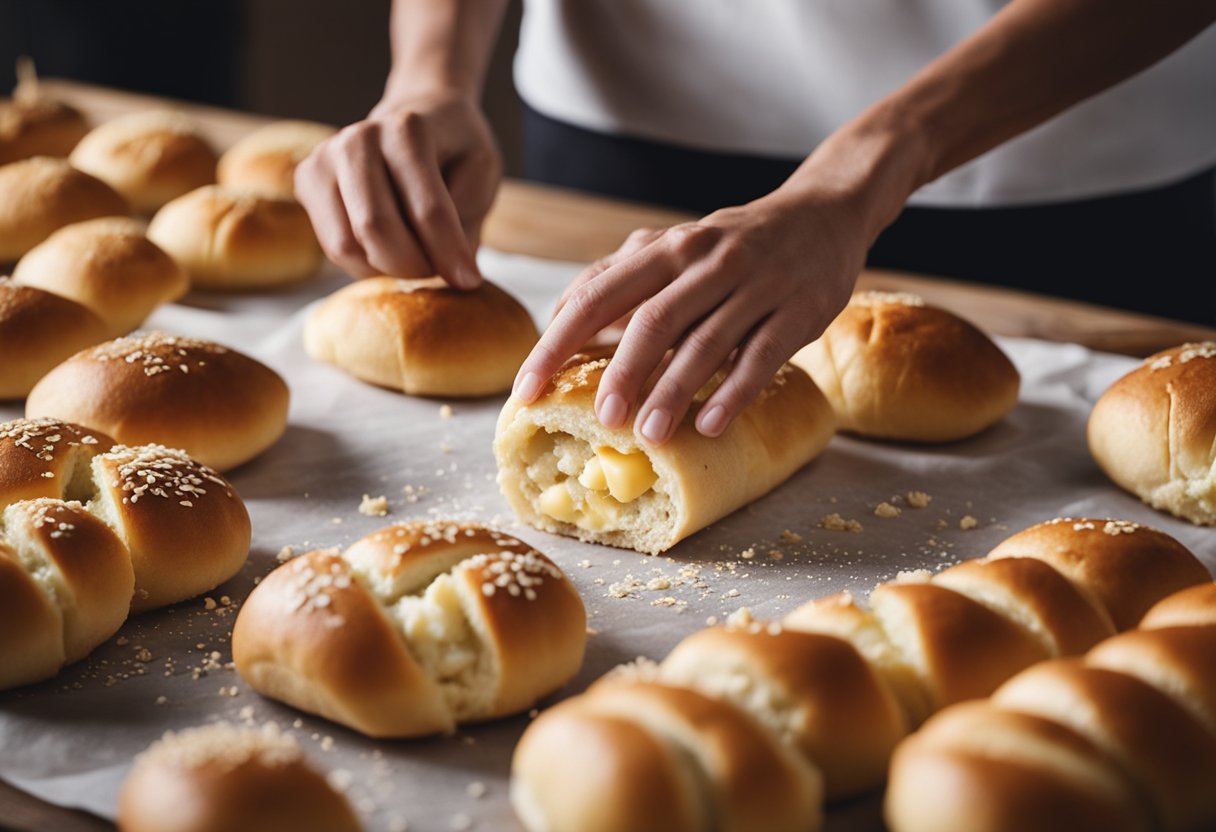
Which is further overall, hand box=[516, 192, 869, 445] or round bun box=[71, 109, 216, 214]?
round bun box=[71, 109, 216, 214]

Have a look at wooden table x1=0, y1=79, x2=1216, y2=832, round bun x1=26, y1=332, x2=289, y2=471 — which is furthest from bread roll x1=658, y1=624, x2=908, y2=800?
wooden table x1=0, y1=79, x2=1216, y2=832

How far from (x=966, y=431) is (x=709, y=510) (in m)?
0.71

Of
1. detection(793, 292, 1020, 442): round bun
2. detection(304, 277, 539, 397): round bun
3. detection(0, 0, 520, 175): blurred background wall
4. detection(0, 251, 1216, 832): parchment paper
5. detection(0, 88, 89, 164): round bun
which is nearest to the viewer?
detection(0, 251, 1216, 832): parchment paper

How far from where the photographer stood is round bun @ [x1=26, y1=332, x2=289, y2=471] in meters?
2.56

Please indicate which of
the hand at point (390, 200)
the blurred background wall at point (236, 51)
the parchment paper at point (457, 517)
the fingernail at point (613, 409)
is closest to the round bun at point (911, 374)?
the parchment paper at point (457, 517)

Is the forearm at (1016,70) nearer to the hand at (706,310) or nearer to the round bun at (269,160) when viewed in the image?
the hand at (706,310)

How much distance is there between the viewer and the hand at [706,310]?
2262 mm

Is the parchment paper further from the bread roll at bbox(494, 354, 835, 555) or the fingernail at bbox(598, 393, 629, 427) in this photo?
the fingernail at bbox(598, 393, 629, 427)

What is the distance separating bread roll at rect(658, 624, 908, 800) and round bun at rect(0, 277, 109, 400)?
178cm

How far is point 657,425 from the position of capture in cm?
226

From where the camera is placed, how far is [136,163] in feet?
13.2

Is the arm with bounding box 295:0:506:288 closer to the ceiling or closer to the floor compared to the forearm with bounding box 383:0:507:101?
closer to the floor

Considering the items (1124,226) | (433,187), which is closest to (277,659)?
(433,187)

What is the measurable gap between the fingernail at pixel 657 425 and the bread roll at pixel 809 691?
0.62 m
